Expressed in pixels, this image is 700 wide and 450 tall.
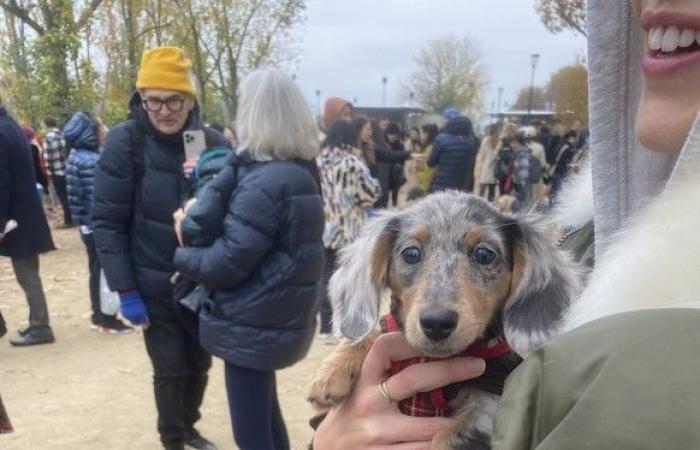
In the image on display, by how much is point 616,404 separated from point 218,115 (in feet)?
94.4

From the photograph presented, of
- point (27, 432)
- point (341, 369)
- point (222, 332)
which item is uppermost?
point (341, 369)

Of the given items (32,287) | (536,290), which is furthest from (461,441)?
(32,287)

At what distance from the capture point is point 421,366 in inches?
62.4

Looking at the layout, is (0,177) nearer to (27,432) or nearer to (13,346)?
(13,346)

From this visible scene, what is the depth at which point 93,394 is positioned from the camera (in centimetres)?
584

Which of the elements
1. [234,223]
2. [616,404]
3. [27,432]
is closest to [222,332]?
[234,223]

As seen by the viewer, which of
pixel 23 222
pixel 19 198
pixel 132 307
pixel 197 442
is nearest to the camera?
pixel 132 307

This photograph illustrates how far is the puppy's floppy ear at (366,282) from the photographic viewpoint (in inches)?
68.6

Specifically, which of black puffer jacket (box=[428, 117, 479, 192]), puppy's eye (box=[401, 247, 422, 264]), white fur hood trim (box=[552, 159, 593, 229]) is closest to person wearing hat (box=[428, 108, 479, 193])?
black puffer jacket (box=[428, 117, 479, 192])

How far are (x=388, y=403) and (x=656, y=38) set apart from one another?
2.96ft

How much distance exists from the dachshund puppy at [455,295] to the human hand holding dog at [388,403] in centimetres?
3

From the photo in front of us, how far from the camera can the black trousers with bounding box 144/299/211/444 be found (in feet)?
14.4

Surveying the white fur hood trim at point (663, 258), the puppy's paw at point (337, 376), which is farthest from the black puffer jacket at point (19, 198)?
the white fur hood trim at point (663, 258)

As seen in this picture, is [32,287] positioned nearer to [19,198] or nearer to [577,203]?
[19,198]
